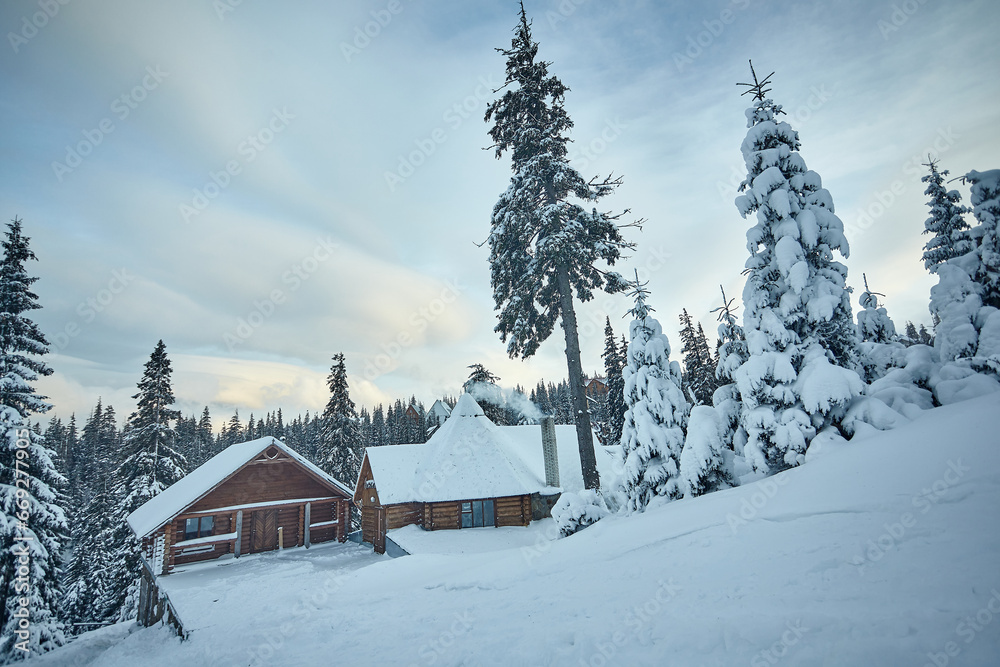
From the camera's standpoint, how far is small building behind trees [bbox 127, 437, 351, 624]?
22453mm

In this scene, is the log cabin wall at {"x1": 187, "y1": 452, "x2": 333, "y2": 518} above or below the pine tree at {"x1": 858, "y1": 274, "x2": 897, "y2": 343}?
below

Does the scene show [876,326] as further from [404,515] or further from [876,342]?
[404,515]

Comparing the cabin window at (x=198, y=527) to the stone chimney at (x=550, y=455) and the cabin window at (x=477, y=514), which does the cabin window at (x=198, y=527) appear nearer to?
the cabin window at (x=477, y=514)

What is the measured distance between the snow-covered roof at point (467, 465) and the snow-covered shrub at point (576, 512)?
33.1 feet

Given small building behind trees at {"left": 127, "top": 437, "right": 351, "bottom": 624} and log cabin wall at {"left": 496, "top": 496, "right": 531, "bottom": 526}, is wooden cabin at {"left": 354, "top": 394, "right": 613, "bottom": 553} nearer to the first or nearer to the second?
log cabin wall at {"left": 496, "top": 496, "right": 531, "bottom": 526}

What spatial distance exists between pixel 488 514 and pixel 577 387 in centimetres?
1198

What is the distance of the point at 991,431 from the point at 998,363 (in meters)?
3.73

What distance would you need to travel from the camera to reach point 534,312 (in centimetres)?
1730

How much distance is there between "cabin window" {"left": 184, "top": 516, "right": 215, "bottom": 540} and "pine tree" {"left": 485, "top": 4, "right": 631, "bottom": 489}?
22.1 m

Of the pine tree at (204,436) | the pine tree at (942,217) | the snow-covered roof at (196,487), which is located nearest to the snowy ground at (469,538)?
the snow-covered roof at (196,487)

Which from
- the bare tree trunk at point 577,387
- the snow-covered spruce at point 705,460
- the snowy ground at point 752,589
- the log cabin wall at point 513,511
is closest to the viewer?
the snowy ground at point 752,589

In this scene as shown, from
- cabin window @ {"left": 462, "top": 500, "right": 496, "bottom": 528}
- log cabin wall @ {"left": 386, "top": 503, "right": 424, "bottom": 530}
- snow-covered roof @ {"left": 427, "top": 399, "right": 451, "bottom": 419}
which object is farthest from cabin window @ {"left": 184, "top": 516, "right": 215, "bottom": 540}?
snow-covered roof @ {"left": 427, "top": 399, "right": 451, "bottom": 419}

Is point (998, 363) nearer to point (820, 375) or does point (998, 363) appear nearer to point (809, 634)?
point (820, 375)

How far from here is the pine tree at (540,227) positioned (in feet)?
52.1
